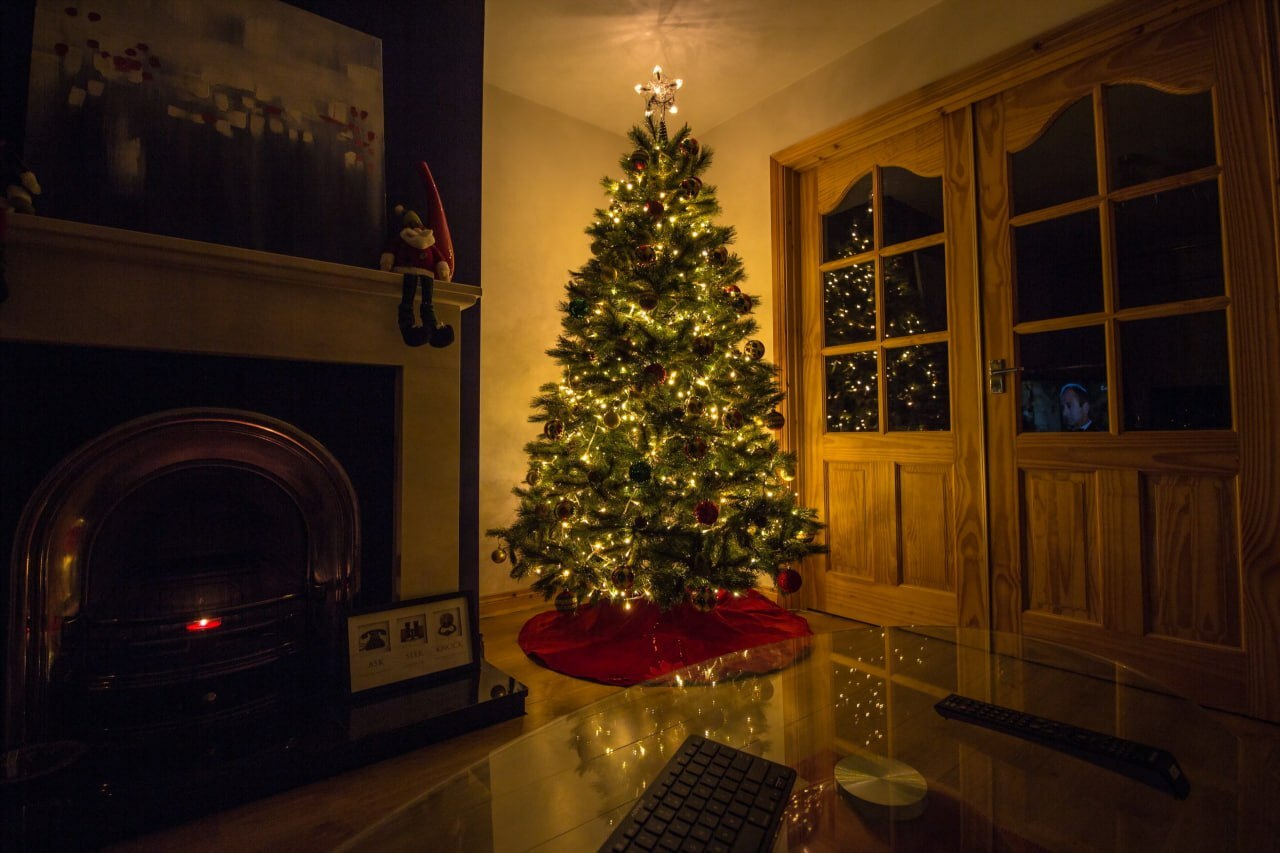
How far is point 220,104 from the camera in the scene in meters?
1.62

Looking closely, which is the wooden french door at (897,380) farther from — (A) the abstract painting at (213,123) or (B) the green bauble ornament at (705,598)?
(A) the abstract painting at (213,123)

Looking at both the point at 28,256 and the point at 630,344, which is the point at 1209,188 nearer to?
the point at 630,344

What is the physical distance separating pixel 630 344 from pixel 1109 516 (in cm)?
173

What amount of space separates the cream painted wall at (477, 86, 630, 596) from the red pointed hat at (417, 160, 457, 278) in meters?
1.02

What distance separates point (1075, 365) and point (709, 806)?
2.17 metres

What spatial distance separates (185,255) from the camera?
1455 millimetres

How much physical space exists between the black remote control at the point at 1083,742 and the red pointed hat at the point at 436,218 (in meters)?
1.71

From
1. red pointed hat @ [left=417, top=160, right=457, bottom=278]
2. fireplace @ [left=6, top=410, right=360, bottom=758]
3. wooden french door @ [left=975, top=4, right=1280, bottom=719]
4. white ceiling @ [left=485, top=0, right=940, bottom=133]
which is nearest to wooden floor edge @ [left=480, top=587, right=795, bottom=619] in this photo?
wooden french door @ [left=975, top=4, right=1280, bottom=719]

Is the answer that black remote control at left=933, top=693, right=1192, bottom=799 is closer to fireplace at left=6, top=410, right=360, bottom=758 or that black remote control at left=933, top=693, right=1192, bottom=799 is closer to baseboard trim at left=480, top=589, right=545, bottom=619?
fireplace at left=6, top=410, right=360, bottom=758

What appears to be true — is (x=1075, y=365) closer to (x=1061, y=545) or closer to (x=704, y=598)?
(x=1061, y=545)

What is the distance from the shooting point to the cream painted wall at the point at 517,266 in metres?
2.89

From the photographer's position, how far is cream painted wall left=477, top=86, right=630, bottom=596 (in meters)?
2.89

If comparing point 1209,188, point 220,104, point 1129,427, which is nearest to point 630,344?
point 220,104

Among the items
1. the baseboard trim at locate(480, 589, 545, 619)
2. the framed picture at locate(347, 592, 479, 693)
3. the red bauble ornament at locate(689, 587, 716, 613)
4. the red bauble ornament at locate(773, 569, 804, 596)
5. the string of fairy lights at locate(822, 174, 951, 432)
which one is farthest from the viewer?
the baseboard trim at locate(480, 589, 545, 619)
